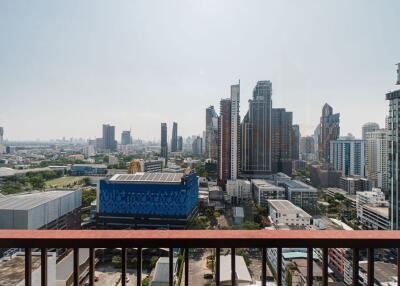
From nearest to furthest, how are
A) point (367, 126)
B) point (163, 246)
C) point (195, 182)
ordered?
point (163, 246) → point (195, 182) → point (367, 126)

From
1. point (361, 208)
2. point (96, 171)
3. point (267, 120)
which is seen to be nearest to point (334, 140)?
point (267, 120)

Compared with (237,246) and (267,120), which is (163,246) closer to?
(237,246)

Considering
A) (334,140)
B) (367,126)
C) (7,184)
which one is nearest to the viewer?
(7,184)

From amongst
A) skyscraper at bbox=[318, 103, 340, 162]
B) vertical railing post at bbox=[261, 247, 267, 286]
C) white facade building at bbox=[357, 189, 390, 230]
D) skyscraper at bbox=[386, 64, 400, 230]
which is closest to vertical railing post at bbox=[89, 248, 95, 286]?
vertical railing post at bbox=[261, 247, 267, 286]

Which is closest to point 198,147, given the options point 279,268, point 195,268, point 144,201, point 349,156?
point 349,156

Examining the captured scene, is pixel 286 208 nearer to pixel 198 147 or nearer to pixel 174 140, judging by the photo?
pixel 198 147

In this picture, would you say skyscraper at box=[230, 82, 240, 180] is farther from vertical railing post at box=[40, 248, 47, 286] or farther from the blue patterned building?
vertical railing post at box=[40, 248, 47, 286]

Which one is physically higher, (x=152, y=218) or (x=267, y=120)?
(x=267, y=120)
